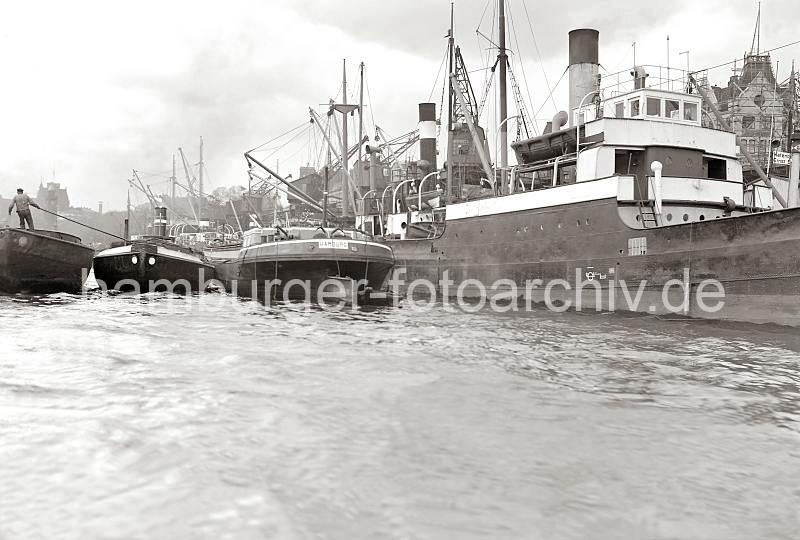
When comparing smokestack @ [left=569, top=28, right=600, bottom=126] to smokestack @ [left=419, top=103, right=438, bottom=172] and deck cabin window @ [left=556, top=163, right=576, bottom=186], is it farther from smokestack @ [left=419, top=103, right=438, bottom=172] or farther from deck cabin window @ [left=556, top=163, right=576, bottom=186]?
smokestack @ [left=419, top=103, right=438, bottom=172]

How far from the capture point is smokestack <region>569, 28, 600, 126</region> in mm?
21188

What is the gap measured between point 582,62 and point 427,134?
14664mm

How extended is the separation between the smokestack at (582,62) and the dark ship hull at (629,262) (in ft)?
17.1

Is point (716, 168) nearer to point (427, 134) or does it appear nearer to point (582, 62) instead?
point (582, 62)

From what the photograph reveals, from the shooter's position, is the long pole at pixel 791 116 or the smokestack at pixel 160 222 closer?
the long pole at pixel 791 116

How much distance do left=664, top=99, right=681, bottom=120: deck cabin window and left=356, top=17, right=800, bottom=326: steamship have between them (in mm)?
31

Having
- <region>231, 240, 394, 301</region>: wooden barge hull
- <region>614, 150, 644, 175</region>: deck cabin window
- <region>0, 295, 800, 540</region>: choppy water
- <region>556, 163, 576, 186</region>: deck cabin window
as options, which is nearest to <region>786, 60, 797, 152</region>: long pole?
<region>556, 163, 576, 186</region>: deck cabin window

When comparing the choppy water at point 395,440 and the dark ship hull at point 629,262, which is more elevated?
the dark ship hull at point 629,262

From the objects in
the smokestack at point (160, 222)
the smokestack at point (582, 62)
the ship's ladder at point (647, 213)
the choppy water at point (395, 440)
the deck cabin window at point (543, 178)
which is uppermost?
the smokestack at point (582, 62)

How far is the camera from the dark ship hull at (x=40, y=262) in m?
19.0

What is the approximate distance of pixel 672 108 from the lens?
61.8ft

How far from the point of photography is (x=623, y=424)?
5855 millimetres

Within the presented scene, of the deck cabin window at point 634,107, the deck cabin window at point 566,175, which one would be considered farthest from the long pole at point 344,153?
the deck cabin window at point 634,107

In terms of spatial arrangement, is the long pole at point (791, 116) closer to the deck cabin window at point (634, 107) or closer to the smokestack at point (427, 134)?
the deck cabin window at point (634, 107)
